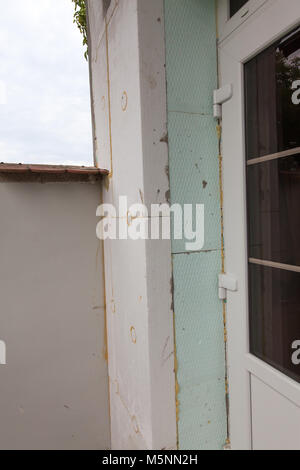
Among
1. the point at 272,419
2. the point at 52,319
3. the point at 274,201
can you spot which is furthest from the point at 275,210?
the point at 52,319

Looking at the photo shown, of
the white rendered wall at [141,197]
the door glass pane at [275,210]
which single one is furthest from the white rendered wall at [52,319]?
the door glass pane at [275,210]

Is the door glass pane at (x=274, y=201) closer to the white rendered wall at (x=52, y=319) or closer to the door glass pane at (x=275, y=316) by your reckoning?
the door glass pane at (x=275, y=316)

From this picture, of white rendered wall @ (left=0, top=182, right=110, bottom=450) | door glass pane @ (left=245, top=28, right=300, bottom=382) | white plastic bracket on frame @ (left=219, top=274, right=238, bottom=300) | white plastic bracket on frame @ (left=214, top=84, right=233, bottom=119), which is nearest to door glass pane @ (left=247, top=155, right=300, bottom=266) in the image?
door glass pane @ (left=245, top=28, right=300, bottom=382)

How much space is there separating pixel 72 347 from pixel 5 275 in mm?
597

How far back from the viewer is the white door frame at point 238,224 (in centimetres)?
109

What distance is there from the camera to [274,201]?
3.54ft

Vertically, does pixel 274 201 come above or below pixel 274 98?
below

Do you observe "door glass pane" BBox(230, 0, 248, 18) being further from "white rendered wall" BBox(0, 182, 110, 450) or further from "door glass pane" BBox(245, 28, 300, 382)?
"white rendered wall" BBox(0, 182, 110, 450)

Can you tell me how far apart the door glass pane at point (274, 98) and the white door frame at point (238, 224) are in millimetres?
34

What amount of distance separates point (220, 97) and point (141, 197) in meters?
0.54

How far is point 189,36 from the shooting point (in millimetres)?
1254

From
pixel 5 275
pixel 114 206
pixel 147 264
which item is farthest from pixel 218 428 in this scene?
pixel 5 275

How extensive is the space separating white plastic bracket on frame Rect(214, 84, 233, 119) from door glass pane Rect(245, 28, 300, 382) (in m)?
0.07

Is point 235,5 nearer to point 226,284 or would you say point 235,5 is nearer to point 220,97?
point 220,97
